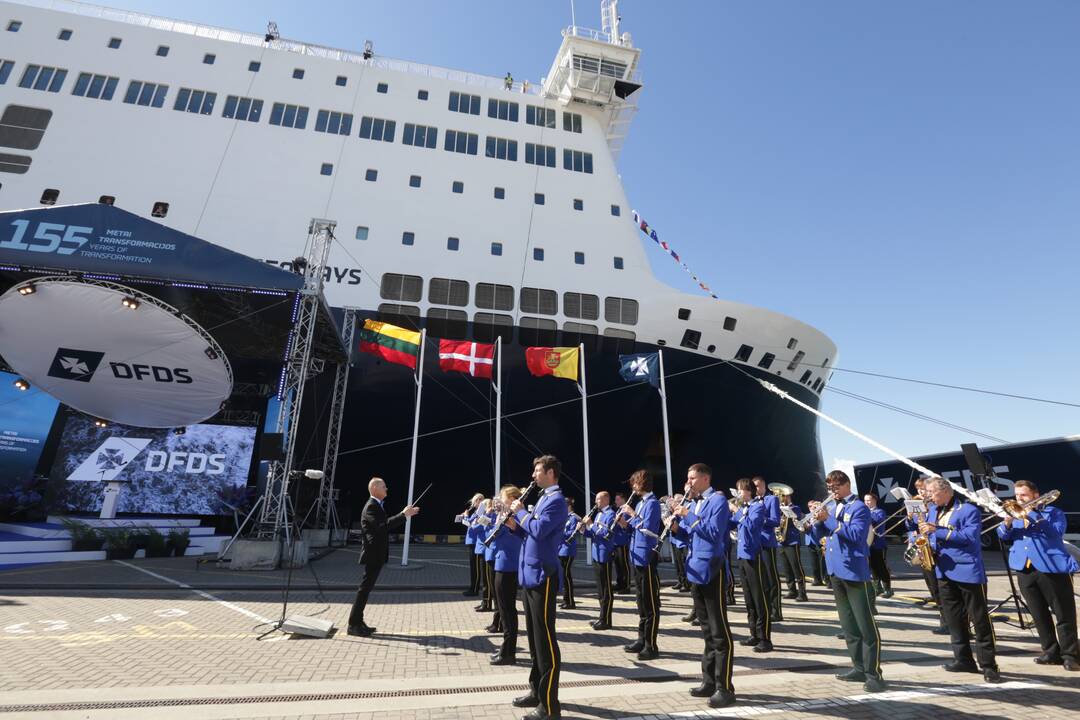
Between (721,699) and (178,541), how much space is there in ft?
48.1

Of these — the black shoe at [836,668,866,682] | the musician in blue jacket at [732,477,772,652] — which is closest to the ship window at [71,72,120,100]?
the musician in blue jacket at [732,477,772,652]

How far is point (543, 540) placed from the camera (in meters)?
4.10

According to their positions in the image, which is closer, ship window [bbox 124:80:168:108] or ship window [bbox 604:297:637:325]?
ship window [bbox 604:297:637:325]

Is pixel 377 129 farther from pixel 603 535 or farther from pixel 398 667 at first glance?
pixel 398 667

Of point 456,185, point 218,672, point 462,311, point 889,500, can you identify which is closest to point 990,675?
point 218,672

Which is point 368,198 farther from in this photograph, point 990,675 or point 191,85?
point 990,675

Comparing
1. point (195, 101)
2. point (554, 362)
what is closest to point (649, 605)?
point (554, 362)

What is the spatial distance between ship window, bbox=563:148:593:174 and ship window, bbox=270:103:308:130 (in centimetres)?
1105

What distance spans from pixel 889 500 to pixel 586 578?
76.6ft

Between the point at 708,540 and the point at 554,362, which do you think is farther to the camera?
the point at 554,362

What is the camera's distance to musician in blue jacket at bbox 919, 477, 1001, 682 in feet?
15.9

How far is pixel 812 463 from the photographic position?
20094mm

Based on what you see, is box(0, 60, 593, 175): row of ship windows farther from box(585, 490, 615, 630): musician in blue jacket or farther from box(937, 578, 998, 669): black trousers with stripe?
box(937, 578, 998, 669): black trousers with stripe

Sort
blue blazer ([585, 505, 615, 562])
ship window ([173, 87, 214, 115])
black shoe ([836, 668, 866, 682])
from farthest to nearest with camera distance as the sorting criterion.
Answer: ship window ([173, 87, 214, 115])
blue blazer ([585, 505, 615, 562])
black shoe ([836, 668, 866, 682])
